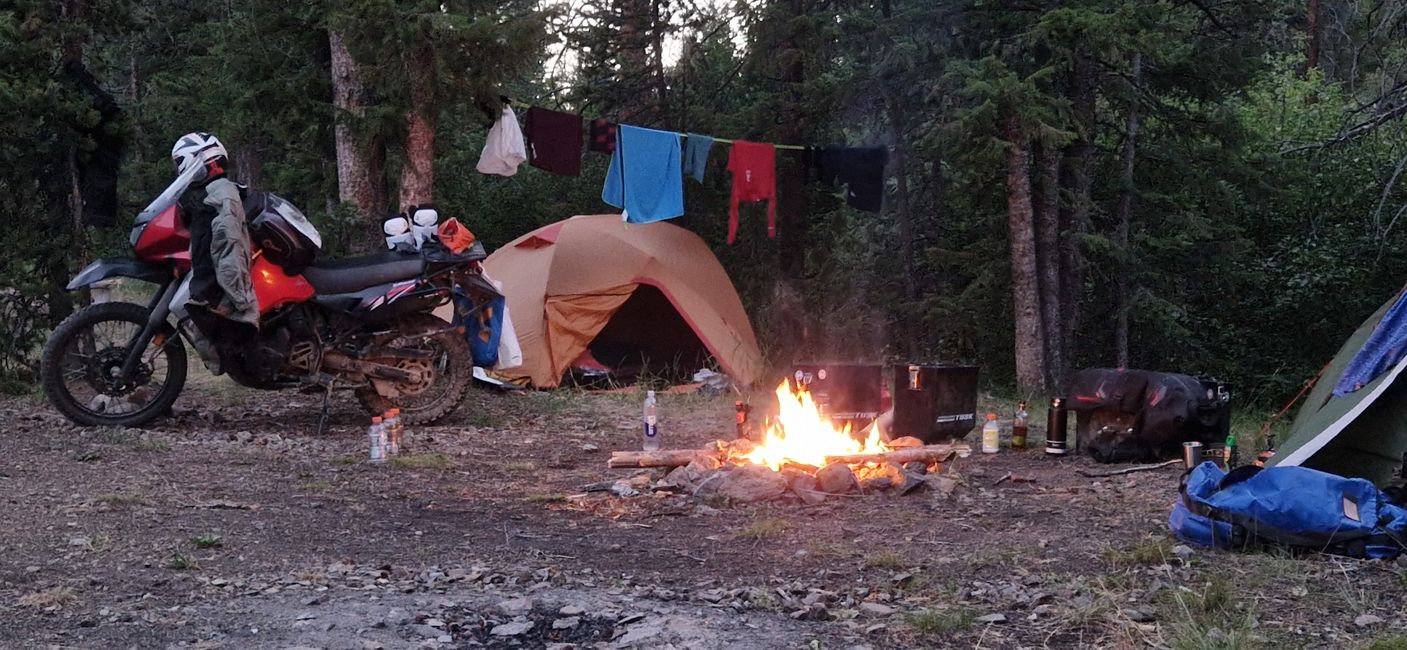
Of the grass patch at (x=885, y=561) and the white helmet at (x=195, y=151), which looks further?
the white helmet at (x=195, y=151)

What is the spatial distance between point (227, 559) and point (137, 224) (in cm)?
371

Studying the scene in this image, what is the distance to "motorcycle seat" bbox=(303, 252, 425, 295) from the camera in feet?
A: 26.2

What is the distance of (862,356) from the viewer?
1399 cm

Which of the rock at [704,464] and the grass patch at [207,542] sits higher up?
the rock at [704,464]

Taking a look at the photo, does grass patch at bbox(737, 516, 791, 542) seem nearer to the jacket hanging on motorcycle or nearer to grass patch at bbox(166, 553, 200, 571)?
grass patch at bbox(166, 553, 200, 571)

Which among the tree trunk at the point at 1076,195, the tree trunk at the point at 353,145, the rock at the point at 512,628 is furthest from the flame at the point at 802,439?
the tree trunk at the point at 1076,195

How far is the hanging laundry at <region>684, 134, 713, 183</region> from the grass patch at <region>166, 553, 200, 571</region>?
25.8 feet

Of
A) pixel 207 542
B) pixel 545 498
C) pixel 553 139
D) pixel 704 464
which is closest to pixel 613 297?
pixel 553 139

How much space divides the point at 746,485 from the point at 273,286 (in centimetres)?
328

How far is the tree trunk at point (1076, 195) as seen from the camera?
12.0 meters

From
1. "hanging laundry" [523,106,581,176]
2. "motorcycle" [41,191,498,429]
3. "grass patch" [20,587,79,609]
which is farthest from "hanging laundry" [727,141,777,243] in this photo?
"grass patch" [20,587,79,609]

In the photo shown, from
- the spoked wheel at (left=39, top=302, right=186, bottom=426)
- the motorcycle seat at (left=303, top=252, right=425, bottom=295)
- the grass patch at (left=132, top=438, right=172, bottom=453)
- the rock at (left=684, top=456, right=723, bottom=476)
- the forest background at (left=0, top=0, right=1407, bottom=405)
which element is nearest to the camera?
the rock at (left=684, top=456, right=723, bottom=476)

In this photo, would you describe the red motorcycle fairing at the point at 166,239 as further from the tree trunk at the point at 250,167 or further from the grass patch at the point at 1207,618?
the tree trunk at the point at 250,167

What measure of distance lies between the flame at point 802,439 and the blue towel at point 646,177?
4.40 metres
